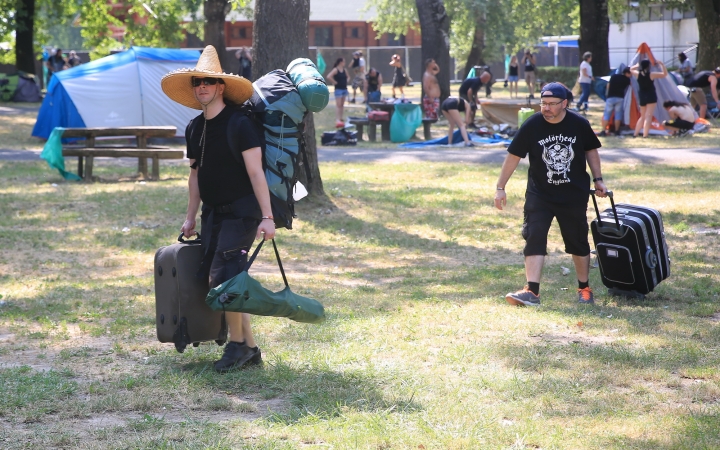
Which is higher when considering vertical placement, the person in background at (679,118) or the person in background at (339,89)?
the person in background at (339,89)

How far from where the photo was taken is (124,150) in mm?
13797

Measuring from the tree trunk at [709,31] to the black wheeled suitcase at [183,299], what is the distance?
22862 mm

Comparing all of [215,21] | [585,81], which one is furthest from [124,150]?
[585,81]

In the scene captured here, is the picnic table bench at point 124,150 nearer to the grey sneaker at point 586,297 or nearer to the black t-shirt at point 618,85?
the grey sneaker at point 586,297

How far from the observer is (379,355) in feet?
18.2

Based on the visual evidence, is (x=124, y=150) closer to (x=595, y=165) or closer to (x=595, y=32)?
(x=595, y=165)

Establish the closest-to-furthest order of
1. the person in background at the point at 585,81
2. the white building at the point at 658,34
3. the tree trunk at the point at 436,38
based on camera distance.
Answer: the tree trunk at the point at 436,38, the person in background at the point at 585,81, the white building at the point at 658,34

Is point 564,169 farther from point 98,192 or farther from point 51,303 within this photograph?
point 98,192

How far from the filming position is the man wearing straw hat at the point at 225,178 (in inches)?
192

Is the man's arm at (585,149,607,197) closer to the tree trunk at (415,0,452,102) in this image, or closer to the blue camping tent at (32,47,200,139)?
the blue camping tent at (32,47,200,139)

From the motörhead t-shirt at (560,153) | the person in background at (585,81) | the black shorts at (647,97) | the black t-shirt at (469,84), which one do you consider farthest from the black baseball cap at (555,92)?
the person in background at (585,81)

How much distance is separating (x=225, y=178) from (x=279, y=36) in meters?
5.85

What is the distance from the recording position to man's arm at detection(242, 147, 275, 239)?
4844mm

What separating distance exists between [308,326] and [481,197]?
20.7 feet
